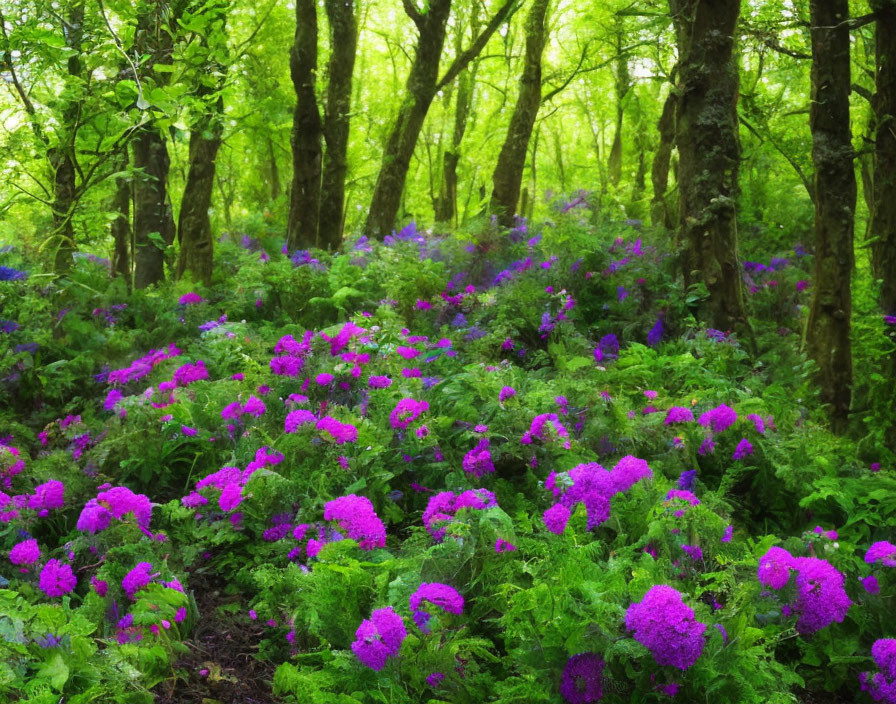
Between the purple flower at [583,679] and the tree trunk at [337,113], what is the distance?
29.0 feet

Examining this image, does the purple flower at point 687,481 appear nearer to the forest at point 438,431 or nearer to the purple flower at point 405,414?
the forest at point 438,431

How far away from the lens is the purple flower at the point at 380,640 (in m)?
2.65

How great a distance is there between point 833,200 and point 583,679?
474 cm

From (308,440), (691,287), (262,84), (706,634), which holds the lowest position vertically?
(706,634)

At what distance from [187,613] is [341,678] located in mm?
947

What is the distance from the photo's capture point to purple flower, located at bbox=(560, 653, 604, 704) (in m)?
2.60

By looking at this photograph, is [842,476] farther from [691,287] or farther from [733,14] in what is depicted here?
[733,14]

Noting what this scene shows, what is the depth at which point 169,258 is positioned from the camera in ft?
39.4

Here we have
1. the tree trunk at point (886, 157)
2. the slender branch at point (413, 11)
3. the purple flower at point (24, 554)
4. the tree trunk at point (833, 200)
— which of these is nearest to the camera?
the purple flower at point (24, 554)

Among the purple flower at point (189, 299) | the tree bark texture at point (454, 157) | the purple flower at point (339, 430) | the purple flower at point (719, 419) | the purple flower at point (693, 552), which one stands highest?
the tree bark texture at point (454, 157)

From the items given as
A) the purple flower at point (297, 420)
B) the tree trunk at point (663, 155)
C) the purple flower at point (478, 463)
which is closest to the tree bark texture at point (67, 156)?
the purple flower at point (297, 420)

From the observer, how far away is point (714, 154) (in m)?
→ 7.07

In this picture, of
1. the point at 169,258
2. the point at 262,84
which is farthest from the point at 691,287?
the point at 262,84

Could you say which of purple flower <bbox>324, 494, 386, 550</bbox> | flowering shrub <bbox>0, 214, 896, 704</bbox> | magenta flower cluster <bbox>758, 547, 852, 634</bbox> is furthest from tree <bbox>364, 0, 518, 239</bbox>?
magenta flower cluster <bbox>758, 547, 852, 634</bbox>
